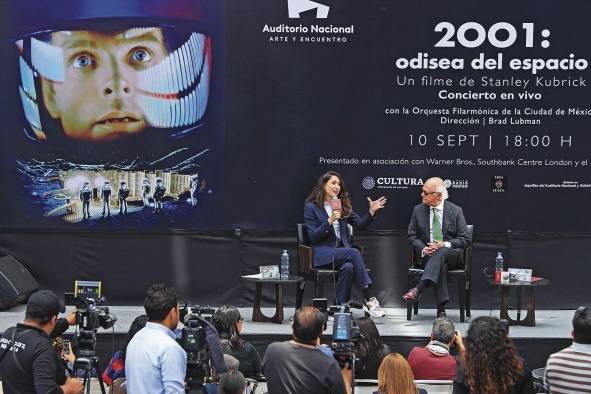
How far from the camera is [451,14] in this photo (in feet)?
31.3

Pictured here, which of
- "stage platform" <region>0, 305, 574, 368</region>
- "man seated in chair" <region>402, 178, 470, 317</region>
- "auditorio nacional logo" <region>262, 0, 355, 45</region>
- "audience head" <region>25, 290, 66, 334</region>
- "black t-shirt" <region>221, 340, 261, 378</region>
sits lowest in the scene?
"stage platform" <region>0, 305, 574, 368</region>

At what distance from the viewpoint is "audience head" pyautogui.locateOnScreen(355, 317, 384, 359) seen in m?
6.54

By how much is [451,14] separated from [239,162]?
2.25 m

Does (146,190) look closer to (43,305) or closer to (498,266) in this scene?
(498,266)

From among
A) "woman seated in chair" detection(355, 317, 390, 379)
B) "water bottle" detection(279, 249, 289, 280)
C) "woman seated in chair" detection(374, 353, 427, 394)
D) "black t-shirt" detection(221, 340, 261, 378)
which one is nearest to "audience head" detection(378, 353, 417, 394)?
"woman seated in chair" detection(374, 353, 427, 394)

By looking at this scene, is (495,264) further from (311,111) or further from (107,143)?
(107,143)

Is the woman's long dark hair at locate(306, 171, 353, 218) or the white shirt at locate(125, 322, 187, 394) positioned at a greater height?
the woman's long dark hair at locate(306, 171, 353, 218)

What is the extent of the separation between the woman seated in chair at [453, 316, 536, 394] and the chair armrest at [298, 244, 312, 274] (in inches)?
170

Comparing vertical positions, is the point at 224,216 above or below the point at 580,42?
below

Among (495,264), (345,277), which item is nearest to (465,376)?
(345,277)

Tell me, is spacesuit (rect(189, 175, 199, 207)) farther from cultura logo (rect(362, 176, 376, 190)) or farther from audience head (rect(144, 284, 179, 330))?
audience head (rect(144, 284, 179, 330))

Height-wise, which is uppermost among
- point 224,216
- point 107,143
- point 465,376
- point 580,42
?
point 580,42

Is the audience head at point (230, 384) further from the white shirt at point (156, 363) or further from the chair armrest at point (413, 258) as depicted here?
the chair armrest at point (413, 258)

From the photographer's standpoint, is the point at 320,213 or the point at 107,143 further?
the point at 107,143
